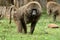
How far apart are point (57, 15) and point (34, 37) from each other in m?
7.57

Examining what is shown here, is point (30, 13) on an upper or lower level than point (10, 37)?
upper

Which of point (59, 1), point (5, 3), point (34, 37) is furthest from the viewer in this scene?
point (59, 1)

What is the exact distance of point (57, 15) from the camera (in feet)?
59.1

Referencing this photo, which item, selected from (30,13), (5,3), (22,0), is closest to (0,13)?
(22,0)

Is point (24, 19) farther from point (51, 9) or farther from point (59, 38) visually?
point (51, 9)

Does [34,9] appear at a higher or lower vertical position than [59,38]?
higher

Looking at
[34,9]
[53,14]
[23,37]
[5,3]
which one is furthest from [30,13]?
[5,3]

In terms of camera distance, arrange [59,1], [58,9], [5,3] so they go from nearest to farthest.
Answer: [58,9]
[5,3]
[59,1]

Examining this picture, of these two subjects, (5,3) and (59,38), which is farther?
(5,3)

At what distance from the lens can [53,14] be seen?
17984 millimetres

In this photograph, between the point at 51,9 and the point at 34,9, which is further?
the point at 51,9

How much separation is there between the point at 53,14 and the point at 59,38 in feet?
24.1

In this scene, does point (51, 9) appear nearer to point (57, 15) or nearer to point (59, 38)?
point (57, 15)

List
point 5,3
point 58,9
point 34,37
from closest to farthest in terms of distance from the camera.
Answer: point 34,37 < point 58,9 < point 5,3
